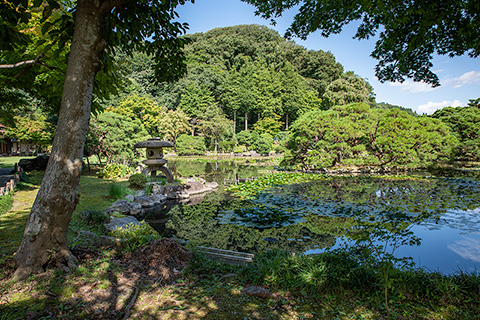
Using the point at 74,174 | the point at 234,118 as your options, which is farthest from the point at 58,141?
the point at 234,118

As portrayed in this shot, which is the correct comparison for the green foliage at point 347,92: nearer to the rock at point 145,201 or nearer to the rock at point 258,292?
the rock at point 145,201

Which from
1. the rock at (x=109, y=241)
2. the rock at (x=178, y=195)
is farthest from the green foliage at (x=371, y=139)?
the rock at (x=109, y=241)

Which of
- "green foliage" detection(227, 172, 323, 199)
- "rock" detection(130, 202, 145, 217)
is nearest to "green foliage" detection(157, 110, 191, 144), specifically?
"green foliage" detection(227, 172, 323, 199)

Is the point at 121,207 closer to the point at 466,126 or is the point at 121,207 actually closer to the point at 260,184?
the point at 260,184

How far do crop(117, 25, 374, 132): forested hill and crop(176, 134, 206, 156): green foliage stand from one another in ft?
13.8

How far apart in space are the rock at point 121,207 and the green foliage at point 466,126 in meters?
24.6

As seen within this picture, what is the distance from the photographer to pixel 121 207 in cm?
771

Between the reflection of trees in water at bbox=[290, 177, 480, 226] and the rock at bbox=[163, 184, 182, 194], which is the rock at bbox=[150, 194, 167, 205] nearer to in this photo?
the rock at bbox=[163, 184, 182, 194]

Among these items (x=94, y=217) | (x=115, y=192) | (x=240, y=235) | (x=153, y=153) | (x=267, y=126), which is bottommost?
(x=240, y=235)

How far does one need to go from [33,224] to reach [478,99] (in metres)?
30.1

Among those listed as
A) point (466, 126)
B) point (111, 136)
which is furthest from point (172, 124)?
point (466, 126)

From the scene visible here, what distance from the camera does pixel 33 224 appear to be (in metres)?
2.64

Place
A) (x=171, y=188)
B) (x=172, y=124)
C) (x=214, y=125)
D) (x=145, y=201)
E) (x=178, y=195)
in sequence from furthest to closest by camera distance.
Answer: (x=214, y=125) → (x=172, y=124) → (x=171, y=188) → (x=178, y=195) → (x=145, y=201)

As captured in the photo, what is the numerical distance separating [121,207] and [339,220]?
672 centimetres
